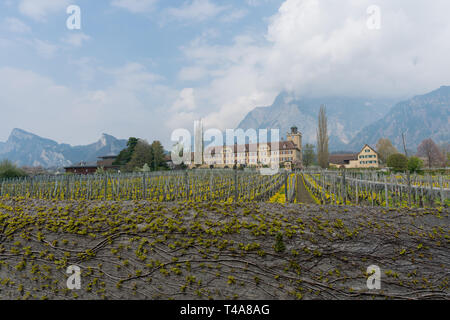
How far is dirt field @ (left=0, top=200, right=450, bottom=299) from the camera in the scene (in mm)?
5309

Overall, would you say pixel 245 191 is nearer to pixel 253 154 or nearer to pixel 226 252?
pixel 226 252

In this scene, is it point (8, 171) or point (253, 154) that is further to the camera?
point (253, 154)

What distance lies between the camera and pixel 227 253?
559cm

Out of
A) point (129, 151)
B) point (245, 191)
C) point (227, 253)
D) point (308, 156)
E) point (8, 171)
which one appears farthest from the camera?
point (308, 156)

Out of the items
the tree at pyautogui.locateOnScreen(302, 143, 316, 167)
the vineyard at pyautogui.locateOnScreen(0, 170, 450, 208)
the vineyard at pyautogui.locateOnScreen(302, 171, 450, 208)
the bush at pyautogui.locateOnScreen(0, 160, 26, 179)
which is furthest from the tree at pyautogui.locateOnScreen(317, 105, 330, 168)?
the bush at pyautogui.locateOnScreen(0, 160, 26, 179)

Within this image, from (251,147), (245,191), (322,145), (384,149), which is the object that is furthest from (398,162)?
(251,147)

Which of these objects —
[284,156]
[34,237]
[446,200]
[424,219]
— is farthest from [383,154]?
[34,237]

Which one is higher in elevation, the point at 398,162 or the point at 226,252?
the point at 398,162

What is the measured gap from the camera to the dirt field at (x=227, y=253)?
209 inches

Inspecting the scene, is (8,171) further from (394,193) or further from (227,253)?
(394,193)

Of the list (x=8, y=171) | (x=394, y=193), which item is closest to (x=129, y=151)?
(x=8, y=171)

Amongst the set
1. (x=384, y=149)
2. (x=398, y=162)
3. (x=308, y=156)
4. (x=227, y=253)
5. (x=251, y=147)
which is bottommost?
(x=227, y=253)

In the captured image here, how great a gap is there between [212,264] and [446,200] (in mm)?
10169

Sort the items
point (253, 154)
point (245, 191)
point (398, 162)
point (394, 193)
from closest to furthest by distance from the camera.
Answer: point (394, 193) < point (245, 191) < point (398, 162) < point (253, 154)
